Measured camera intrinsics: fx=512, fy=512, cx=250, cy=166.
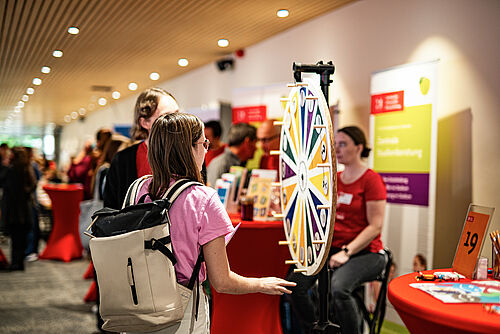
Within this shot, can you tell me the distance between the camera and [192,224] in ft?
5.35

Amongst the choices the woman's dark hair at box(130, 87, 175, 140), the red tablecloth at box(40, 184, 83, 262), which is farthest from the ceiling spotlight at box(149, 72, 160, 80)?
the woman's dark hair at box(130, 87, 175, 140)

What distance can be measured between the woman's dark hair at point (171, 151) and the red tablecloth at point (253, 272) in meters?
1.27

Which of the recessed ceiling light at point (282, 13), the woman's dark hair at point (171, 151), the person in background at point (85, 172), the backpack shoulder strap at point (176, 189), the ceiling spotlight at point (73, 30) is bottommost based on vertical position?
the person in background at point (85, 172)

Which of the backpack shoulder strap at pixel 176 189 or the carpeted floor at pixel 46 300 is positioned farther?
the carpeted floor at pixel 46 300

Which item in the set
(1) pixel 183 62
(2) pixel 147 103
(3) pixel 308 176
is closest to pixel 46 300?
(2) pixel 147 103

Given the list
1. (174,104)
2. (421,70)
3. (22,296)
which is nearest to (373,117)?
(421,70)

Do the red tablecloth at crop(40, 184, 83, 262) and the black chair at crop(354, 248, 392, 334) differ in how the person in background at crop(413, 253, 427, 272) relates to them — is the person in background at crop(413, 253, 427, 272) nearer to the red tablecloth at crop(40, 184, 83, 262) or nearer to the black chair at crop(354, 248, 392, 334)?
the black chair at crop(354, 248, 392, 334)

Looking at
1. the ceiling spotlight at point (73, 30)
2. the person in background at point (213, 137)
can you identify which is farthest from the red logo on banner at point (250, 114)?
the ceiling spotlight at point (73, 30)

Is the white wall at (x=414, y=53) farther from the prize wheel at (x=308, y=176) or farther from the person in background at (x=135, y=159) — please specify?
the person in background at (x=135, y=159)

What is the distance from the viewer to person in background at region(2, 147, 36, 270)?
20.9ft

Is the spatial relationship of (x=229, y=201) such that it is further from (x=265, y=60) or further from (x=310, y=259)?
(x=265, y=60)

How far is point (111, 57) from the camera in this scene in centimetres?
823

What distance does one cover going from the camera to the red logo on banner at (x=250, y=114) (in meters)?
6.15

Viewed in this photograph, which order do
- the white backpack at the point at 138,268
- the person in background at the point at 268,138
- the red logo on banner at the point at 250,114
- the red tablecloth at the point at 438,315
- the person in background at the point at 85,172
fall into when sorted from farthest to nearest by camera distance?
the person in background at the point at 85,172, the red logo on banner at the point at 250,114, the person in background at the point at 268,138, the white backpack at the point at 138,268, the red tablecloth at the point at 438,315
